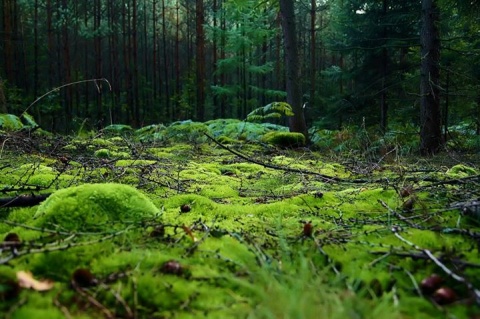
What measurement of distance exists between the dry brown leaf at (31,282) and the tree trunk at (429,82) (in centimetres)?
811

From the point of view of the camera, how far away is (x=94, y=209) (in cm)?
194

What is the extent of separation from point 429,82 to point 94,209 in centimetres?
815

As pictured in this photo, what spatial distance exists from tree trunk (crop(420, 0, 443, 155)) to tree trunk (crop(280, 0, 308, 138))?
322 centimetres

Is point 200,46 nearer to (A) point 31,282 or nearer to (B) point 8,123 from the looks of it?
(B) point 8,123

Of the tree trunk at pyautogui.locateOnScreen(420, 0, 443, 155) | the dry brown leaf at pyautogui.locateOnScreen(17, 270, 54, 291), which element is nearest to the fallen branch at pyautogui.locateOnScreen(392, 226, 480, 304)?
the dry brown leaf at pyautogui.locateOnScreen(17, 270, 54, 291)

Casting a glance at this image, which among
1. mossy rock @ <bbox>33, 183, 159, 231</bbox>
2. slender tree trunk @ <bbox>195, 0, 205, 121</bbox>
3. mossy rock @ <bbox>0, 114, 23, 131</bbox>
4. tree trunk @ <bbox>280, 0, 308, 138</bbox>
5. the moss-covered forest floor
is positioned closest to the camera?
the moss-covered forest floor

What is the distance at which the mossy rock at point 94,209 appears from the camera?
1842 mm

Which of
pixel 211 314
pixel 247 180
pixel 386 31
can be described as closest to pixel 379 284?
pixel 211 314

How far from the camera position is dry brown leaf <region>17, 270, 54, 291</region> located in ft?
3.96

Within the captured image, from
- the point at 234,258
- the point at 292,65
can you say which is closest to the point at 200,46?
the point at 292,65

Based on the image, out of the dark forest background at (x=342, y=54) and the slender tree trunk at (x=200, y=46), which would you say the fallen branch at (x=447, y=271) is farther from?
the slender tree trunk at (x=200, y=46)

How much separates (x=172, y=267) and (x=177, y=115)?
33069mm

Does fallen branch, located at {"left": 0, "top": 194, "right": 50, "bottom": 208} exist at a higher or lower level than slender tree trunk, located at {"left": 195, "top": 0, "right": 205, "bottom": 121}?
lower

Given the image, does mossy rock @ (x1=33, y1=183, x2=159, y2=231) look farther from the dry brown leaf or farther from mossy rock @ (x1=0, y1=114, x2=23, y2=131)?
mossy rock @ (x1=0, y1=114, x2=23, y2=131)
